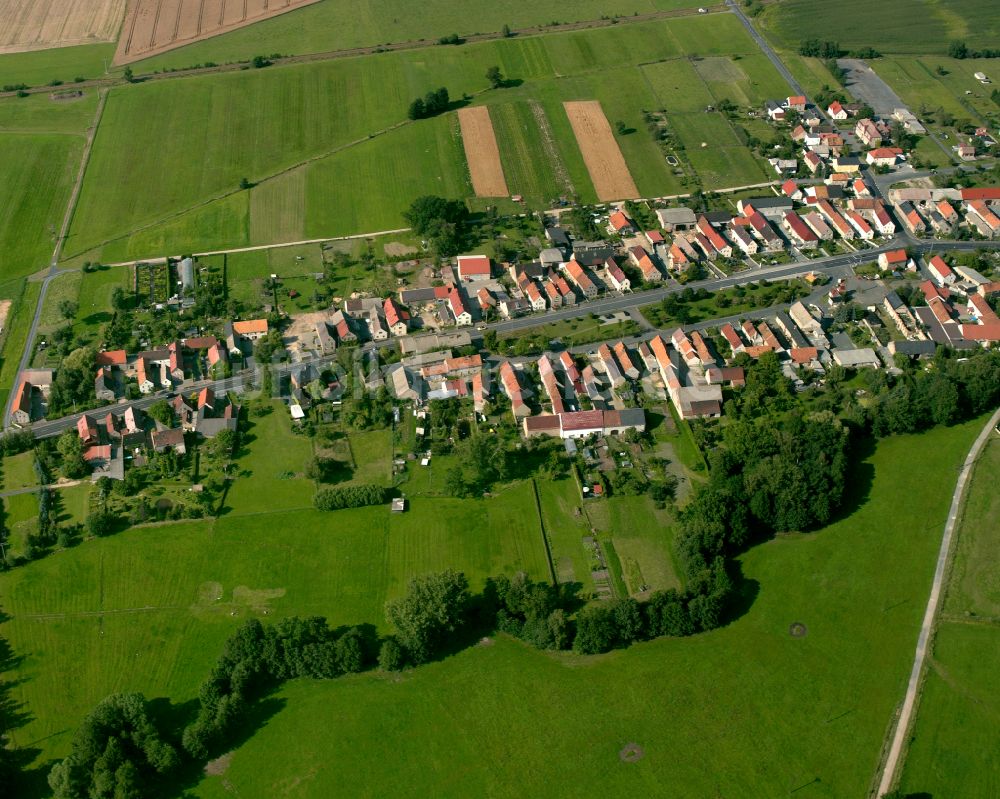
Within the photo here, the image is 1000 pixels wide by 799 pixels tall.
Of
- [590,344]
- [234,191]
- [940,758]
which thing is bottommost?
[940,758]

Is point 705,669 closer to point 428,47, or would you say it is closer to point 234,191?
point 234,191

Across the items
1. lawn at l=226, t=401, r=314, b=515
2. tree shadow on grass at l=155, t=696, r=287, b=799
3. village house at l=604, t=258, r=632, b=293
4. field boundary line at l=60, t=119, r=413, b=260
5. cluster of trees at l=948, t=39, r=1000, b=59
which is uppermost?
field boundary line at l=60, t=119, r=413, b=260

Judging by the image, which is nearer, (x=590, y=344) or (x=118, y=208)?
(x=590, y=344)

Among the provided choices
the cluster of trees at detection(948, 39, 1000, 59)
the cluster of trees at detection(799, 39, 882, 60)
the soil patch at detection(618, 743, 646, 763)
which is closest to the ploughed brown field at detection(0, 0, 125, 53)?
the cluster of trees at detection(799, 39, 882, 60)

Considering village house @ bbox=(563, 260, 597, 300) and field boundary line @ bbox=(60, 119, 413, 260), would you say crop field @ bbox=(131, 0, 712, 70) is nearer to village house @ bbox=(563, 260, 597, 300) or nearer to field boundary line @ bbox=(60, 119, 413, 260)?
field boundary line @ bbox=(60, 119, 413, 260)

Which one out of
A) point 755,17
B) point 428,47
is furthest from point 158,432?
point 755,17

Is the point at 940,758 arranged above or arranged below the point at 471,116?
below

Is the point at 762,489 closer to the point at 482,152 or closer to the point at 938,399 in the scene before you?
the point at 938,399
